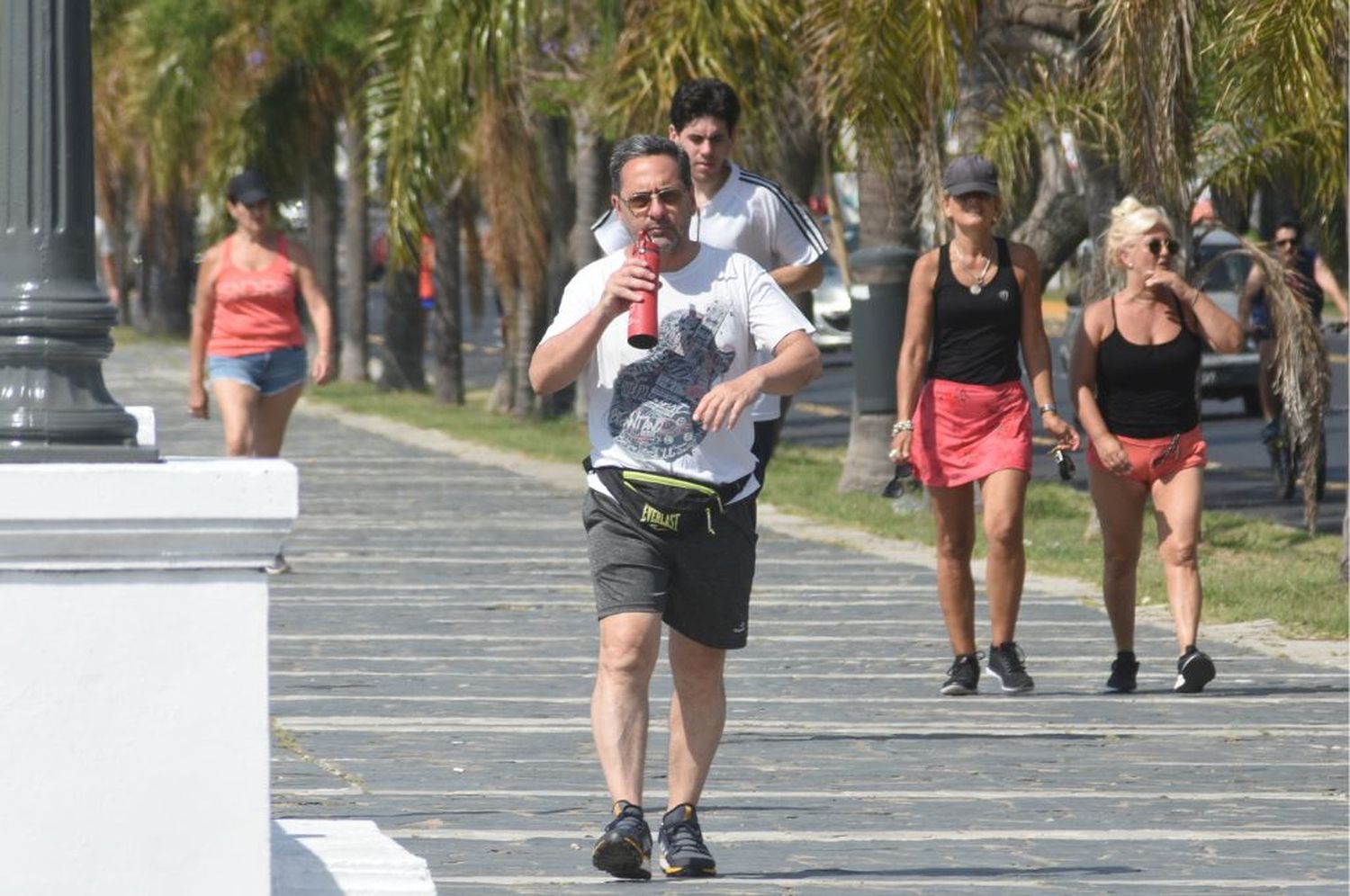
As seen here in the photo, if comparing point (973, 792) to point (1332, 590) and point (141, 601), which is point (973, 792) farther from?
point (1332, 590)

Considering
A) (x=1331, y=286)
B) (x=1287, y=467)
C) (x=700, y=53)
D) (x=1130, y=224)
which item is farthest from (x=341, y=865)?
(x=1287, y=467)

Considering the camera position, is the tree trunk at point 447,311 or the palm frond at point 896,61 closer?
the palm frond at point 896,61

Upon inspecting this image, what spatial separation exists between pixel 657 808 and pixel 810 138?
14.1m

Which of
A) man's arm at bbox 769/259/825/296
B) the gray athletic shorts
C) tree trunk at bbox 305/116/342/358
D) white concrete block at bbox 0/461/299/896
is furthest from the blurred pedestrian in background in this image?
tree trunk at bbox 305/116/342/358

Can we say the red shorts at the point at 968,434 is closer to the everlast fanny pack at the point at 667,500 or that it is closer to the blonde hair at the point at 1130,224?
the blonde hair at the point at 1130,224

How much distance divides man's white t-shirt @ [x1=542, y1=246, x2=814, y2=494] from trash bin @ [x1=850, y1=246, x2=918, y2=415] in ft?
33.4

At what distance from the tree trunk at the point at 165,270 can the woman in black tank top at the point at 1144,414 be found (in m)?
Answer: 39.5

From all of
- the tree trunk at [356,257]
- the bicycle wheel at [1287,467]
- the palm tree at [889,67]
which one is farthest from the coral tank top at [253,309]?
the tree trunk at [356,257]

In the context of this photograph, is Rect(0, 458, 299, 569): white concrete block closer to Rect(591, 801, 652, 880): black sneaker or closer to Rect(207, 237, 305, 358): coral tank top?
Rect(591, 801, 652, 880): black sneaker

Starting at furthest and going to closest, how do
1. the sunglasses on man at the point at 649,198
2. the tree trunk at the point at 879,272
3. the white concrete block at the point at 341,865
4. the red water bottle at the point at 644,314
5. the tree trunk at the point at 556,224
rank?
the tree trunk at the point at 556,224 < the tree trunk at the point at 879,272 < the sunglasses on man at the point at 649,198 < the red water bottle at the point at 644,314 < the white concrete block at the point at 341,865

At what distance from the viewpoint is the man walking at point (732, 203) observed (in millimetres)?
8305

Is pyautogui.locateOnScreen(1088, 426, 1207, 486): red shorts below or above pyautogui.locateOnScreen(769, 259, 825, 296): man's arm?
below

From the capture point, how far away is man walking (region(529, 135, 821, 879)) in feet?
21.4

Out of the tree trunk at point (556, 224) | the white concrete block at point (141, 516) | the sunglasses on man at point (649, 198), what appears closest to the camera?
the white concrete block at point (141, 516)
